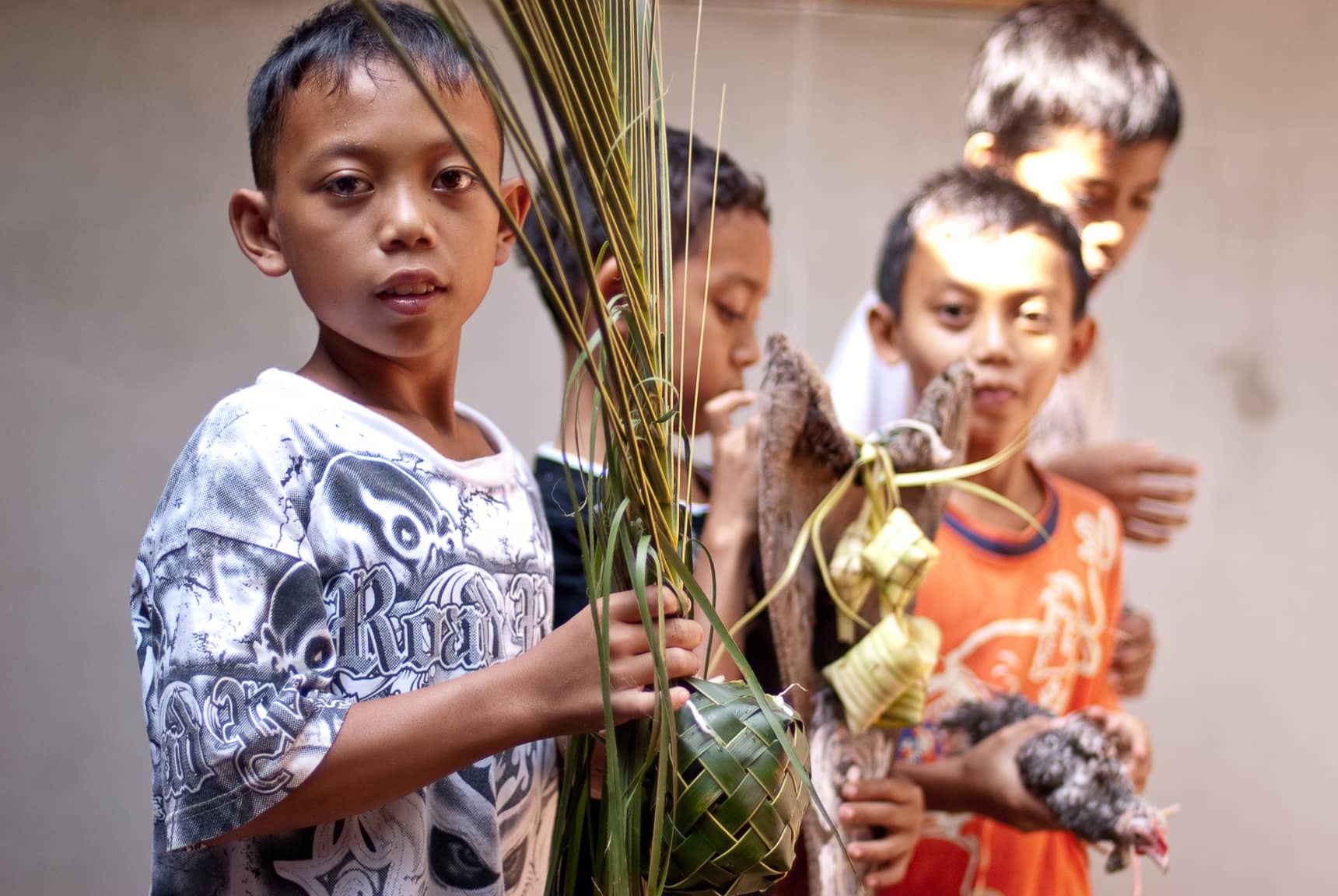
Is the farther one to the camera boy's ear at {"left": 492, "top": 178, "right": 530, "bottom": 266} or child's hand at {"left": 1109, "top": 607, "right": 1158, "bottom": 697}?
child's hand at {"left": 1109, "top": 607, "right": 1158, "bottom": 697}

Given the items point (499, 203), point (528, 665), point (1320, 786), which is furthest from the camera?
point (1320, 786)

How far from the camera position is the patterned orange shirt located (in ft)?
4.12

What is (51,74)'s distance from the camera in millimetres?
1290

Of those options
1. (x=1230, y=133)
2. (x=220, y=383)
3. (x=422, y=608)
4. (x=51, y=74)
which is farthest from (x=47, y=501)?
(x=1230, y=133)

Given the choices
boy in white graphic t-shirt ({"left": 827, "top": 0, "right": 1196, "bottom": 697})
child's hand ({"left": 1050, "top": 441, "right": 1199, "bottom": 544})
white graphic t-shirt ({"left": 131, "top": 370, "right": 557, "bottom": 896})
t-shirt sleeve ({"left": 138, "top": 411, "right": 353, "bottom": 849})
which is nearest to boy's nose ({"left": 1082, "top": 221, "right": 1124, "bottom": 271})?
boy in white graphic t-shirt ({"left": 827, "top": 0, "right": 1196, "bottom": 697})

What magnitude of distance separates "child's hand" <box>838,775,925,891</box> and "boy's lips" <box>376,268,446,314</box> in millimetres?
534

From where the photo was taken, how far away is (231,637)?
677 millimetres

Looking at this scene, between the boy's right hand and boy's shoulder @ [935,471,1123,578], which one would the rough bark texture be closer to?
boy's shoulder @ [935,471,1123,578]

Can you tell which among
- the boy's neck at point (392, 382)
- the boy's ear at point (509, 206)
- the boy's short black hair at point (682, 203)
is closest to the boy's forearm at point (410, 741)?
the boy's neck at point (392, 382)

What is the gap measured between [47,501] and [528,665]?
772 millimetres

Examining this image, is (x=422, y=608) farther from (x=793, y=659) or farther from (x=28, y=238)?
(x=28, y=238)

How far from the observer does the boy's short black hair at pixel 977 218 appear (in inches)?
54.1

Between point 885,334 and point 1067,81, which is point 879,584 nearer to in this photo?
point 885,334

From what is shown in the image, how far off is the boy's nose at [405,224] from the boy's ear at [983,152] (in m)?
0.98
